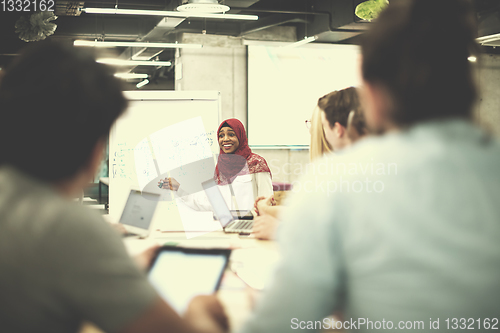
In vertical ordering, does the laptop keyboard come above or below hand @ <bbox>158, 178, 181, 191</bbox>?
below

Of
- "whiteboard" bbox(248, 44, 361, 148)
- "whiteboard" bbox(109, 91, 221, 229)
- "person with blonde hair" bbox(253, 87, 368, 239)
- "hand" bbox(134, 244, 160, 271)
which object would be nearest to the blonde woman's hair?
"person with blonde hair" bbox(253, 87, 368, 239)

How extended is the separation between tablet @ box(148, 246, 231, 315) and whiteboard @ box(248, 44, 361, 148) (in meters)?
6.43

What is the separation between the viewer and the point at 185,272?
3.98 ft

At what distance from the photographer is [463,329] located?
2.21 ft

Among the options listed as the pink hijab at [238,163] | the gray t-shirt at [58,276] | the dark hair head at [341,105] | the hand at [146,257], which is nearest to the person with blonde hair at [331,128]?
the dark hair head at [341,105]

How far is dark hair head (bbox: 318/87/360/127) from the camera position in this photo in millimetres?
1807

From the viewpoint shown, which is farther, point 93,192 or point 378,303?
point 93,192

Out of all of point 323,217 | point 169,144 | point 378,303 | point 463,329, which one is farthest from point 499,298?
point 169,144

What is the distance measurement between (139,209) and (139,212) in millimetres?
15

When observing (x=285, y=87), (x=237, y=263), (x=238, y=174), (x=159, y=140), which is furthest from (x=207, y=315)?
(x=285, y=87)

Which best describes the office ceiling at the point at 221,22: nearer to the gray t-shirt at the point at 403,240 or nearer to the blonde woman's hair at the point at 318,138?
the blonde woman's hair at the point at 318,138

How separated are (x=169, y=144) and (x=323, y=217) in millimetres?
3962

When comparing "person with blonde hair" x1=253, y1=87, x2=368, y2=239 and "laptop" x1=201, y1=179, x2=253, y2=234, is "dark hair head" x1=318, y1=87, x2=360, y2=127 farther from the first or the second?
"laptop" x1=201, y1=179, x2=253, y2=234

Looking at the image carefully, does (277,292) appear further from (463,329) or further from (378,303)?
(463,329)
